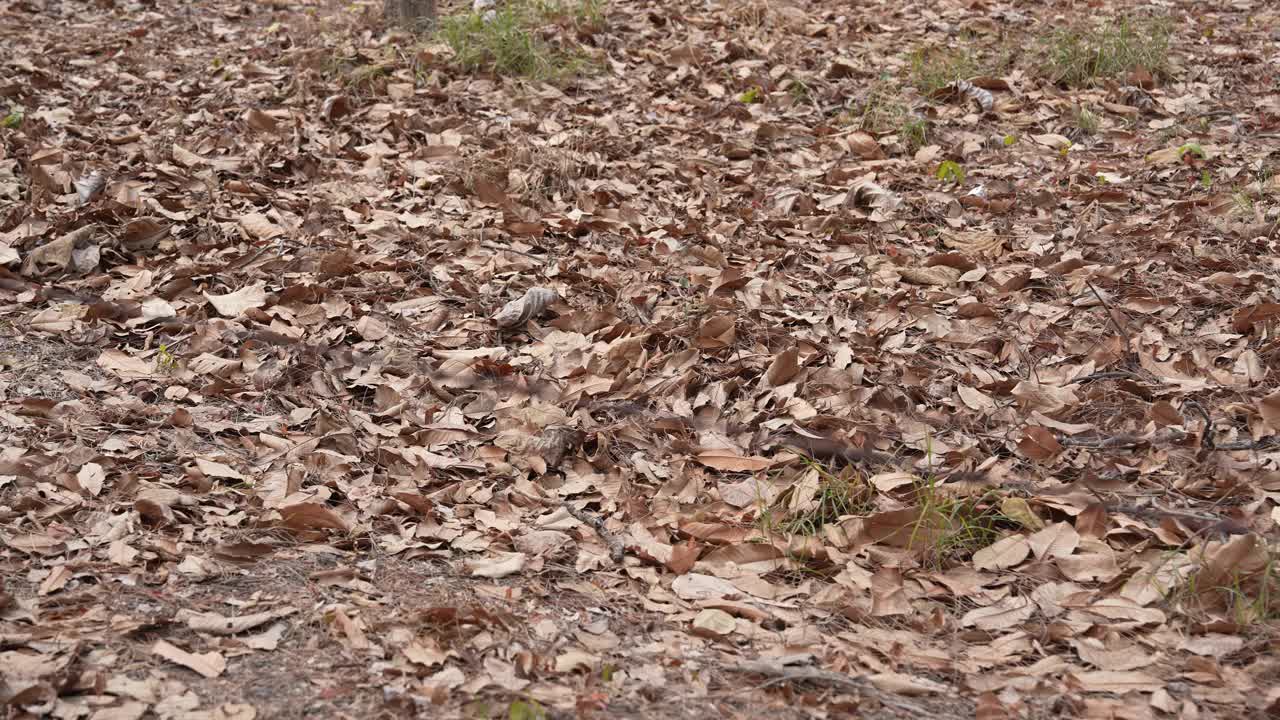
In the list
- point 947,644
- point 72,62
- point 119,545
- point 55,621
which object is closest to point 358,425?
point 119,545

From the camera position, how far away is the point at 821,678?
2.33m

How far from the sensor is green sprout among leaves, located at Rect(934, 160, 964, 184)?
16.2 ft

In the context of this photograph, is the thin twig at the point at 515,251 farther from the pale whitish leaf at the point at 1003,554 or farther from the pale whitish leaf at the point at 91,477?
the pale whitish leaf at the point at 1003,554

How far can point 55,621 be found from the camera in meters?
2.41

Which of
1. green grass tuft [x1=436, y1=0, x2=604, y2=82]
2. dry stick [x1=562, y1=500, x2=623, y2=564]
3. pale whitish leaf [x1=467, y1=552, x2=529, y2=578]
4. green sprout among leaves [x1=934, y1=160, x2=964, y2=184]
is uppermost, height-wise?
green grass tuft [x1=436, y1=0, x2=604, y2=82]

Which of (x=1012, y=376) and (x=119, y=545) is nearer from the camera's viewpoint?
(x=119, y=545)

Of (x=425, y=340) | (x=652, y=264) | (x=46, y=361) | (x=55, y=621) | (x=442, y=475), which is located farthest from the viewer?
(x=652, y=264)

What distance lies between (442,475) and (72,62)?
431 cm

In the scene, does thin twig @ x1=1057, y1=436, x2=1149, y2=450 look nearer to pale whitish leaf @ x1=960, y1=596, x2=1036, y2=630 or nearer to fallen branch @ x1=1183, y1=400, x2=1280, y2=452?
fallen branch @ x1=1183, y1=400, x2=1280, y2=452

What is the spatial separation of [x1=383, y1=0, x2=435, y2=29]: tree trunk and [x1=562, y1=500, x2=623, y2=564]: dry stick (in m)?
4.09

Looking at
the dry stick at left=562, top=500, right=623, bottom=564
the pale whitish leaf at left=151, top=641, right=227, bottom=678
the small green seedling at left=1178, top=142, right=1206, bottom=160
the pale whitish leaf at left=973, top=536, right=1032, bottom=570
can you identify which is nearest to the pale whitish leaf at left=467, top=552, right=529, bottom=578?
the dry stick at left=562, top=500, right=623, bottom=564

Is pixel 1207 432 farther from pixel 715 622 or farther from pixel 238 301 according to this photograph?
pixel 238 301

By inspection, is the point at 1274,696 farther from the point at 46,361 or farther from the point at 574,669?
Answer: the point at 46,361

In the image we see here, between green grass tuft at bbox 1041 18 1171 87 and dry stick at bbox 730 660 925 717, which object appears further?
green grass tuft at bbox 1041 18 1171 87
